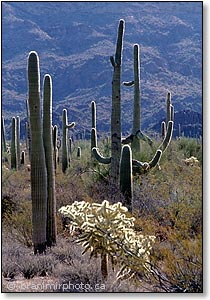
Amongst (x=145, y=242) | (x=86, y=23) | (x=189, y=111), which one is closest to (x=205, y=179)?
(x=145, y=242)

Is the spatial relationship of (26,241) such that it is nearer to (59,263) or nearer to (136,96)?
(59,263)

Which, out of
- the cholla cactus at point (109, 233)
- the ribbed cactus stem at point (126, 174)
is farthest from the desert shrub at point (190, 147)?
the cholla cactus at point (109, 233)

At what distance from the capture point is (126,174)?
659 cm

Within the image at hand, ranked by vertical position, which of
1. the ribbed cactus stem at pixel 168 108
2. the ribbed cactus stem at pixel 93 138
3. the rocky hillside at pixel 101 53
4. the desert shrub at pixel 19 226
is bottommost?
the desert shrub at pixel 19 226

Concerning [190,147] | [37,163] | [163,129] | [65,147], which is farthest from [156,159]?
[65,147]

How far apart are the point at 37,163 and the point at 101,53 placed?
1.49 meters

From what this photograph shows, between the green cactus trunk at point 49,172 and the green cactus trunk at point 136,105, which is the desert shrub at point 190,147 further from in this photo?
the green cactus trunk at point 49,172

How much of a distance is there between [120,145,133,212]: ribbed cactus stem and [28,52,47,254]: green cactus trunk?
67 cm

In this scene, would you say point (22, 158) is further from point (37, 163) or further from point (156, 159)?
point (37, 163)

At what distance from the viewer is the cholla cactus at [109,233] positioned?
18.4 feet

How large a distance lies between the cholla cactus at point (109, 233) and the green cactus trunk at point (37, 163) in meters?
0.61

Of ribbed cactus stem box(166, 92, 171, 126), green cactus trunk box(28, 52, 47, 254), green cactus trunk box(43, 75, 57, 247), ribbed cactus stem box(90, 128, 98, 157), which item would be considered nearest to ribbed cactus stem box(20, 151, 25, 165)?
ribbed cactus stem box(90, 128, 98, 157)

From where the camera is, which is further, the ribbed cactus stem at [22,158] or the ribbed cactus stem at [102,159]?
the ribbed cactus stem at [22,158]

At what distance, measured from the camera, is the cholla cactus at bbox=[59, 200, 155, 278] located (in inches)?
221
